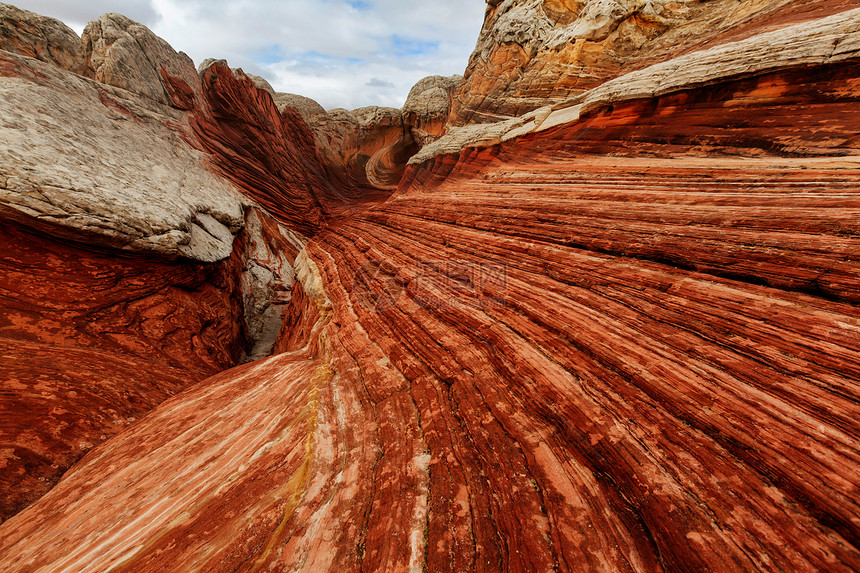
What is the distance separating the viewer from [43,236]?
6.17 meters

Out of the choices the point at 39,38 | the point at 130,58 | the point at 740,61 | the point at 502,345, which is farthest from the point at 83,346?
the point at 39,38

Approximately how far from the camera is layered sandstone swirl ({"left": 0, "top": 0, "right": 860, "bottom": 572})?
217cm

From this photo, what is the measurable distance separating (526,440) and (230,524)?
2.69m

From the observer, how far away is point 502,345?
3939mm

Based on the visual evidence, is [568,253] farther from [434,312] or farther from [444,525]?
[444,525]

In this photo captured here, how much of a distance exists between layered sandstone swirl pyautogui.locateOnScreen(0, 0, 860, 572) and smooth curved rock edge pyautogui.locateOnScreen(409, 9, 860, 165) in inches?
Answer: 2.3

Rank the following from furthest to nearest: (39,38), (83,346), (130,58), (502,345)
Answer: (39,38), (130,58), (83,346), (502,345)

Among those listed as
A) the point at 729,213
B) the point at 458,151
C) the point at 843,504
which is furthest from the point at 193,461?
the point at 458,151

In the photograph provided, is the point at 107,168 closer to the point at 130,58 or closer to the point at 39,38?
the point at 130,58

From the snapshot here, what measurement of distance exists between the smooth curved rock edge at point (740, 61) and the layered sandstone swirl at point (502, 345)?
6cm

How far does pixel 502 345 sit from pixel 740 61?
7.24 meters

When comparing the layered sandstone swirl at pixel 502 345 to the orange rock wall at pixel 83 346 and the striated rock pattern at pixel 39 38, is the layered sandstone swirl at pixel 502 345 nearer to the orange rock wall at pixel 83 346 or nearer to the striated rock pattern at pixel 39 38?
the orange rock wall at pixel 83 346

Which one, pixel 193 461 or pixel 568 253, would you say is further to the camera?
pixel 568 253

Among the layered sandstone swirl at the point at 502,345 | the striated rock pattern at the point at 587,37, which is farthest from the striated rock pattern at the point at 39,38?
the striated rock pattern at the point at 587,37
